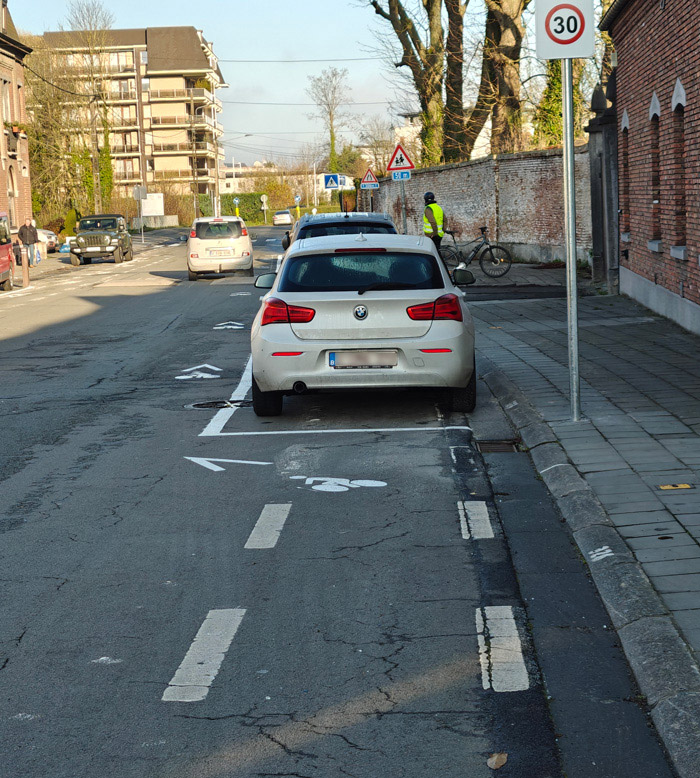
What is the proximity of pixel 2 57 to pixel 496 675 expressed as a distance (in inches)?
2184

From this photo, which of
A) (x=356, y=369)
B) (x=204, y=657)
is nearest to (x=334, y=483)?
(x=356, y=369)

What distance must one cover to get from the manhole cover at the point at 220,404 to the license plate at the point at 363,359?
5.21 feet

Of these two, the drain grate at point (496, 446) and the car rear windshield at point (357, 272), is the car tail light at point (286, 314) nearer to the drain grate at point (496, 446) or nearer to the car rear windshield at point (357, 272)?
the car rear windshield at point (357, 272)

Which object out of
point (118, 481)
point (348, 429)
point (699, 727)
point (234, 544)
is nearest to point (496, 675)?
point (699, 727)

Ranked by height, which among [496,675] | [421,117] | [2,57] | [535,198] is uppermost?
[2,57]

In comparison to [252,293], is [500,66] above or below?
above

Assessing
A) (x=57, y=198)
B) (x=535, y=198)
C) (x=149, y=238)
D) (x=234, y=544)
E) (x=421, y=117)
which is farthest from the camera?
(x=57, y=198)

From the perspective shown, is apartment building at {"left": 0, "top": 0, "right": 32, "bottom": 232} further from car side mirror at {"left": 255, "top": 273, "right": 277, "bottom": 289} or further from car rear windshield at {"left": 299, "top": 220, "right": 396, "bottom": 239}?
car side mirror at {"left": 255, "top": 273, "right": 277, "bottom": 289}

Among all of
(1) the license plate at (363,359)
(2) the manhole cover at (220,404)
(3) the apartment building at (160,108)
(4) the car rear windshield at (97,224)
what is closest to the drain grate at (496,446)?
(1) the license plate at (363,359)

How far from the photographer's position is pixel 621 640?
4.48 metres

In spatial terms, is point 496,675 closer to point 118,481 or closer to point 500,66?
point 118,481

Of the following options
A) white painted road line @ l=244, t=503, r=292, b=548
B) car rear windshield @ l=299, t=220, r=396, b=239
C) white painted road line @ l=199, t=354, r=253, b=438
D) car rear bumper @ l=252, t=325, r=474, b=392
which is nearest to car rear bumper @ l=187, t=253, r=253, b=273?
car rear windshield @ l=299, t=220, r=396, b=239

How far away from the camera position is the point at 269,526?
6.48 metres

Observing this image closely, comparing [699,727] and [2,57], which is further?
[2,57]
